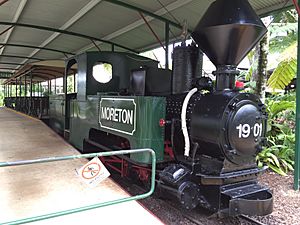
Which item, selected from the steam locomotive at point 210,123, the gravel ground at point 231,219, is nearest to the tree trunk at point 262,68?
the gravel ground at point 231,219

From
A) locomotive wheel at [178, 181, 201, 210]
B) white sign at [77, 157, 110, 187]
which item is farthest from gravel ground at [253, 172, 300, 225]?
white sign at [77, 157, 110, 187]

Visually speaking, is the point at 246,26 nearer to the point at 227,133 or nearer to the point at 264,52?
the point at 227,133

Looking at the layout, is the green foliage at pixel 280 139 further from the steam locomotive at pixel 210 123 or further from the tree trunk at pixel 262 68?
the steam locomotive at pixel 210 123

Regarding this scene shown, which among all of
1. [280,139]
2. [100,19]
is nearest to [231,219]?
[280,139]

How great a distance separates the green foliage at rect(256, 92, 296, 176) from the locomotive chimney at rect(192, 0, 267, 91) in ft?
9.11

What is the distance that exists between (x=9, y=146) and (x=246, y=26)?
436 cm

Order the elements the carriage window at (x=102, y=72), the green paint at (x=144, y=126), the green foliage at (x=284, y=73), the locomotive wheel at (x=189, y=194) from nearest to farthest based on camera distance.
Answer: the locomotive wheel at (x=189, y=194) < the green paint at (x=144, y=126) < the carriage window at (x=102, y=72) < the green foliage at (x=284, y=73)

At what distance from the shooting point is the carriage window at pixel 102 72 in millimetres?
4938

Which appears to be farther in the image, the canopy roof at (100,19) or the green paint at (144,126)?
the canopy roof at (100,19)

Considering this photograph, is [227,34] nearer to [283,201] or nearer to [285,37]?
[283,201]

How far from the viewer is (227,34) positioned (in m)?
2.89

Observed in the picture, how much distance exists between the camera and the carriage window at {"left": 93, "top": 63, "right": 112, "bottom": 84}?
4938mm

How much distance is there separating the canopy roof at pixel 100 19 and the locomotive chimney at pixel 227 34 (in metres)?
2.60

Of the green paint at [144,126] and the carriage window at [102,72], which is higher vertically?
the carriage window at [102,72]
